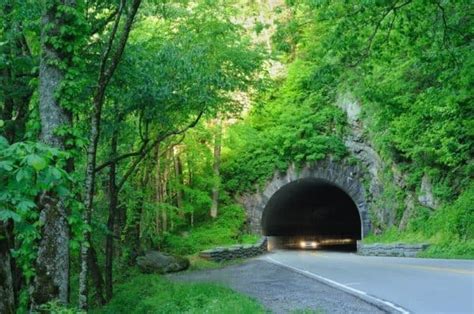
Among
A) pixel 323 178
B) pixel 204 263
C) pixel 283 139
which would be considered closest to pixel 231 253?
pixel 204 263

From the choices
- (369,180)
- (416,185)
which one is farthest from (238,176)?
(416,185)

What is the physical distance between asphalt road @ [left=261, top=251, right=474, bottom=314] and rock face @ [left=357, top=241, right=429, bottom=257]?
2395 mm

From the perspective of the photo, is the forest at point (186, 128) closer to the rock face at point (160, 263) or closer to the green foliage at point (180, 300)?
the green foliage at point (180, 300)

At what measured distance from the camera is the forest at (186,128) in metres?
6.55

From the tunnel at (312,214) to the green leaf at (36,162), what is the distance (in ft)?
75.5

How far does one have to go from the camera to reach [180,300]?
884 centimetres

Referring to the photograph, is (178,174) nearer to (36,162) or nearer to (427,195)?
(427,195)

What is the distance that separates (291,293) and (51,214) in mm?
4891

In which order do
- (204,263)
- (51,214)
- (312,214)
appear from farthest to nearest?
(312,214) < (204,263) < (51,214)

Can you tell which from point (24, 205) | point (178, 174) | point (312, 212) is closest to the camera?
point (24, 205)

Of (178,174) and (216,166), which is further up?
(216,166)

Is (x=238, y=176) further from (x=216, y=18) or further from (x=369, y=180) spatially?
(x=216, y=18)

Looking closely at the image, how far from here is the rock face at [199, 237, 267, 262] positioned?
65.4ft

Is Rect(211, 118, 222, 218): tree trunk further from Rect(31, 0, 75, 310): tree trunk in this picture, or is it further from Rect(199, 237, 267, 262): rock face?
Rect(31, 0, 75, 310): tree trunk
